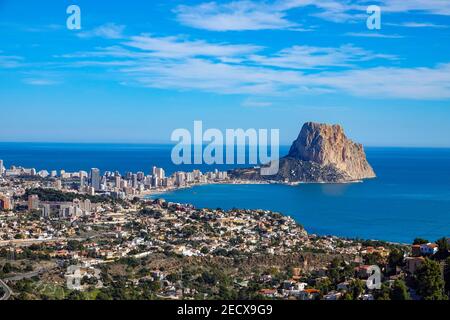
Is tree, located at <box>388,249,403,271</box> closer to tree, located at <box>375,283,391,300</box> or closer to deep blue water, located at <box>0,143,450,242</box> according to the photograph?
tree, located at <box>375,283,391,300</box>

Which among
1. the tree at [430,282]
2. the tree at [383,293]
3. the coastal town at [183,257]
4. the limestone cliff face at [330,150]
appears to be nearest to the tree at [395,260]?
the coastal town at [183,257]

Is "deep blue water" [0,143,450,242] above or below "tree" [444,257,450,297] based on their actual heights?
below

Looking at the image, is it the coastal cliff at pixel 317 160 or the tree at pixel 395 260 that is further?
the coastal cliff at pixel 317 160

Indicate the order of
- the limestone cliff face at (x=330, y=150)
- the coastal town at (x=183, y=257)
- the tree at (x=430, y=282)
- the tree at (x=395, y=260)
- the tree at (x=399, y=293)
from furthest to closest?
1. the limestone cliff face at (x=330, y=150)
2. the tree at (x=395, y=260)
3. the coastal town at (x=183, y=257)
4. the tree at (x=430, y=282)
5. the tree at (x=399, y=293)

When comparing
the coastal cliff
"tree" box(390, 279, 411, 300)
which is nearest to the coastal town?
"tree" box(390, 279, 411, 300)

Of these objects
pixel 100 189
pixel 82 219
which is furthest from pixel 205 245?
pixel 100 189

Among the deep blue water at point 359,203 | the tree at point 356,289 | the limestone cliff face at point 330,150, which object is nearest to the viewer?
the tree at point 356,289

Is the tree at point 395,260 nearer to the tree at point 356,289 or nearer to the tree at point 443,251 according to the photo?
the tree at point 443,251

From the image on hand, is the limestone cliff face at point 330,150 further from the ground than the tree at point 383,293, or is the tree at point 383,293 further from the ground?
the limestone cliff face at point 330,150

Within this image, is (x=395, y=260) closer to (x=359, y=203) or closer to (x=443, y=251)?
(x=443, y=251)

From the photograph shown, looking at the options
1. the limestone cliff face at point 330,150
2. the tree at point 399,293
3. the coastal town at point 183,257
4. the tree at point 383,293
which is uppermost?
the limestone cliff face at point 330,150
